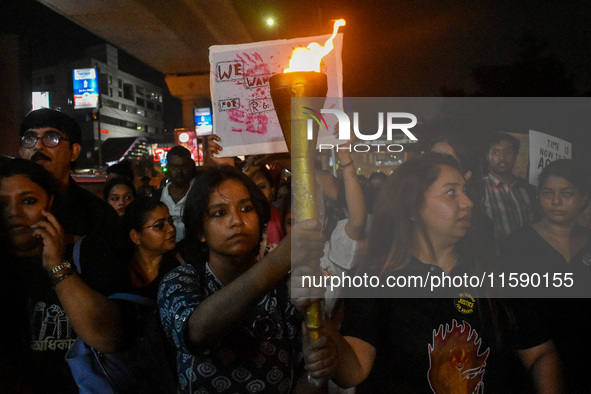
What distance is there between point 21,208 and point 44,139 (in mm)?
767

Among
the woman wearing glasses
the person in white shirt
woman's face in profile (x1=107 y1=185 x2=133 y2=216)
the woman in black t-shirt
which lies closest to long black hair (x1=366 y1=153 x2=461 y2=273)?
the woman in black t-shirt

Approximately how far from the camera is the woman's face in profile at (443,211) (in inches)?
78.0

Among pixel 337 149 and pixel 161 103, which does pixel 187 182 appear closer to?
pixel 337 149

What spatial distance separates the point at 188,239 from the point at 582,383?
241cm

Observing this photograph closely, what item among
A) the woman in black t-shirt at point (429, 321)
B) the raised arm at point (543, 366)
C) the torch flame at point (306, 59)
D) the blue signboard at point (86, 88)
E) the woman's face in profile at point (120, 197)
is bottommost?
the raised arm at point (543, 366)

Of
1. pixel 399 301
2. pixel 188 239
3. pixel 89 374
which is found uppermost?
pixel 188 239

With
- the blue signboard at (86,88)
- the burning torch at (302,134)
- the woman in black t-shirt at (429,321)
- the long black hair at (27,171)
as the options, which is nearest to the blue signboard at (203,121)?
the blue signboard at (86,88)

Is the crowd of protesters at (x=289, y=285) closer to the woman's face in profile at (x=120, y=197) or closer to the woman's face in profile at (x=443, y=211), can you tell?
the woman's face in profile at (x=443, y=211)

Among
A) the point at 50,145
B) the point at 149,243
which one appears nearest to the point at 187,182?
the point at 149,243

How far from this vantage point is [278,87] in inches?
43.3

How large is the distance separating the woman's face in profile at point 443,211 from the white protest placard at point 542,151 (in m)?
1.01

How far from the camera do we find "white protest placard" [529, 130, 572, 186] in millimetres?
2689

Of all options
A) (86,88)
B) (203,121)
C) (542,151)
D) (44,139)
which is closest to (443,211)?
(542,151)

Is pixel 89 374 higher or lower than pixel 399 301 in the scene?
lower
